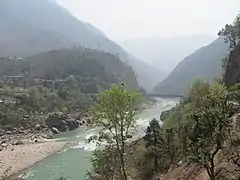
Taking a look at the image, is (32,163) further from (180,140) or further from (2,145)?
(180,140)

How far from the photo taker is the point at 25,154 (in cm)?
7669

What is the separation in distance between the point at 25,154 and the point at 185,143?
5211cm

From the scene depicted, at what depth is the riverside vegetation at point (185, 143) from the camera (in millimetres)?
17469

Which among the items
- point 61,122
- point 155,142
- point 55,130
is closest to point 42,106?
point 61,122

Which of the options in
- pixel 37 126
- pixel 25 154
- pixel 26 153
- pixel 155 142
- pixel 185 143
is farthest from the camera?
pixel 37 126

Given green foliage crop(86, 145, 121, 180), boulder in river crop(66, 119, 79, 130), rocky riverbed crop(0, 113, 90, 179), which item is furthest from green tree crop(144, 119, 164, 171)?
boulder in river crop(66, 119, 79, 130)

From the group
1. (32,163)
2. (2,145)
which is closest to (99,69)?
(2,145)

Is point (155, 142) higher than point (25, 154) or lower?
higher

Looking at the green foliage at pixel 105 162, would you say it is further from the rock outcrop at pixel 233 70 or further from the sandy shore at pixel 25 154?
the rock outcrop at pixel 233 70

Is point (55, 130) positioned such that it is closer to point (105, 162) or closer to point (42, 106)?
point (42, 106)

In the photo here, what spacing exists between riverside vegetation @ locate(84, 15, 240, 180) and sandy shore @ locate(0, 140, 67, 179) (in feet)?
89.8

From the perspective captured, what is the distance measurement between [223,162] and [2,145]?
7024 centimetres

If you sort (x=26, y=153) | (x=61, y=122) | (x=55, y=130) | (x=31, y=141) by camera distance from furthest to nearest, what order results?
(x=61, y=122)
(x=55, y=130)
(x=31, y=141)
(x=26, y=153)

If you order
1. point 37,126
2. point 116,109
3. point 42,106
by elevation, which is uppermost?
point 116,109
